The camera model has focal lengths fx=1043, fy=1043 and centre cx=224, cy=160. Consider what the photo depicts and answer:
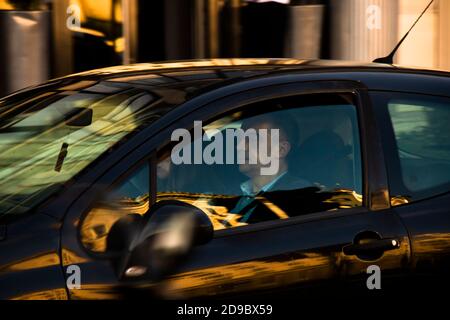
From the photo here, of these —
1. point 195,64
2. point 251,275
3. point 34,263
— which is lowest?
point 251,275

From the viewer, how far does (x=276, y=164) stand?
3.98 m

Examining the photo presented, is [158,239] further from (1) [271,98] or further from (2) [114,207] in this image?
(1) [271,98]

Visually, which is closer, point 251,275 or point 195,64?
point 251,275

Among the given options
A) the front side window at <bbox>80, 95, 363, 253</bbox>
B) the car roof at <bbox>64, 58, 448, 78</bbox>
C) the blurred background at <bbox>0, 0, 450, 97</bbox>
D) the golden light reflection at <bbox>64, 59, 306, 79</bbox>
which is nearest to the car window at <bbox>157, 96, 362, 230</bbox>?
the front side window at <bbox>80, 95, 363, 253</bbox>

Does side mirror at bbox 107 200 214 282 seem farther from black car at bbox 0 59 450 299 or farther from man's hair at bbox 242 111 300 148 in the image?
man's hair at bbox 242 111 300 148

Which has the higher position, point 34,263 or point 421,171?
point 421,171

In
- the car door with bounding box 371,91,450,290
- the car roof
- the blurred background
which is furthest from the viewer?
the blurred background

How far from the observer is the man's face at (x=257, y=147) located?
3938mm

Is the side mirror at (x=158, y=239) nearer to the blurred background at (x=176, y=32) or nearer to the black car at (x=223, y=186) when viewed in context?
the black car at (x=223, y=186)

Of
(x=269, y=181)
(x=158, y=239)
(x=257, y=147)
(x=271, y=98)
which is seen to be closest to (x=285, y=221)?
(x=269, y=181)

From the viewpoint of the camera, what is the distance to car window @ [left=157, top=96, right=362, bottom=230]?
150 inches

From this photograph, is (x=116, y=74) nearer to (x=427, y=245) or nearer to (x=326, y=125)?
(x=326, y=125)

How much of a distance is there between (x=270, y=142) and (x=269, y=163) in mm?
84

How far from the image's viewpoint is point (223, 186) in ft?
12.7
